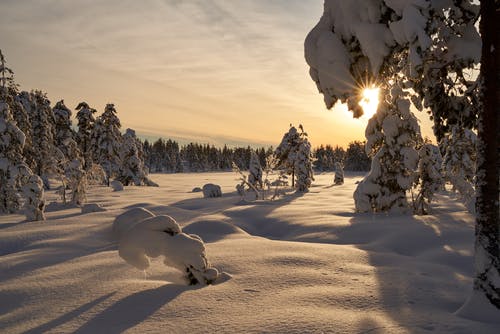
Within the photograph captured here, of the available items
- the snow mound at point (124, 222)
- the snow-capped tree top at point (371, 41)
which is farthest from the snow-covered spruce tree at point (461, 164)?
the snow mound at point (124, 222)

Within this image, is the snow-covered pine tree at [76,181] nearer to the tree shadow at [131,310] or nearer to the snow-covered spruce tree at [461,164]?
the tree shadow at [131,310]

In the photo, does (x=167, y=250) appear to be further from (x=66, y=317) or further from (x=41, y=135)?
(x=41, y=135)

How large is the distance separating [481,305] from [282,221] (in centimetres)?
1042

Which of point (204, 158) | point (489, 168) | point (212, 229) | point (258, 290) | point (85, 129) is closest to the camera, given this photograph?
point (489, 168)

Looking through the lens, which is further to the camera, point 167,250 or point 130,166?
point 130,166

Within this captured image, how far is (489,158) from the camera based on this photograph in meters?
4.30

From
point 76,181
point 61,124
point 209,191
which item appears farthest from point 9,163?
point 61,124

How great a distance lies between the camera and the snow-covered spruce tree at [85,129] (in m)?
39.7

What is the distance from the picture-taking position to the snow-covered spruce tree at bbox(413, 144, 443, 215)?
15860mm

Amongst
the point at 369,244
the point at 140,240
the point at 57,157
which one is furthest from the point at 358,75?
the point at 57,157

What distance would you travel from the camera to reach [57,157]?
34.4m

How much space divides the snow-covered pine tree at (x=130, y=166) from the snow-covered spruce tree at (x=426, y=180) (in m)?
34.8

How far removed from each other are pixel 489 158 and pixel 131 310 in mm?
5007

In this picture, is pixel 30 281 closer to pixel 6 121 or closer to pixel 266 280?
pixel 266 280
